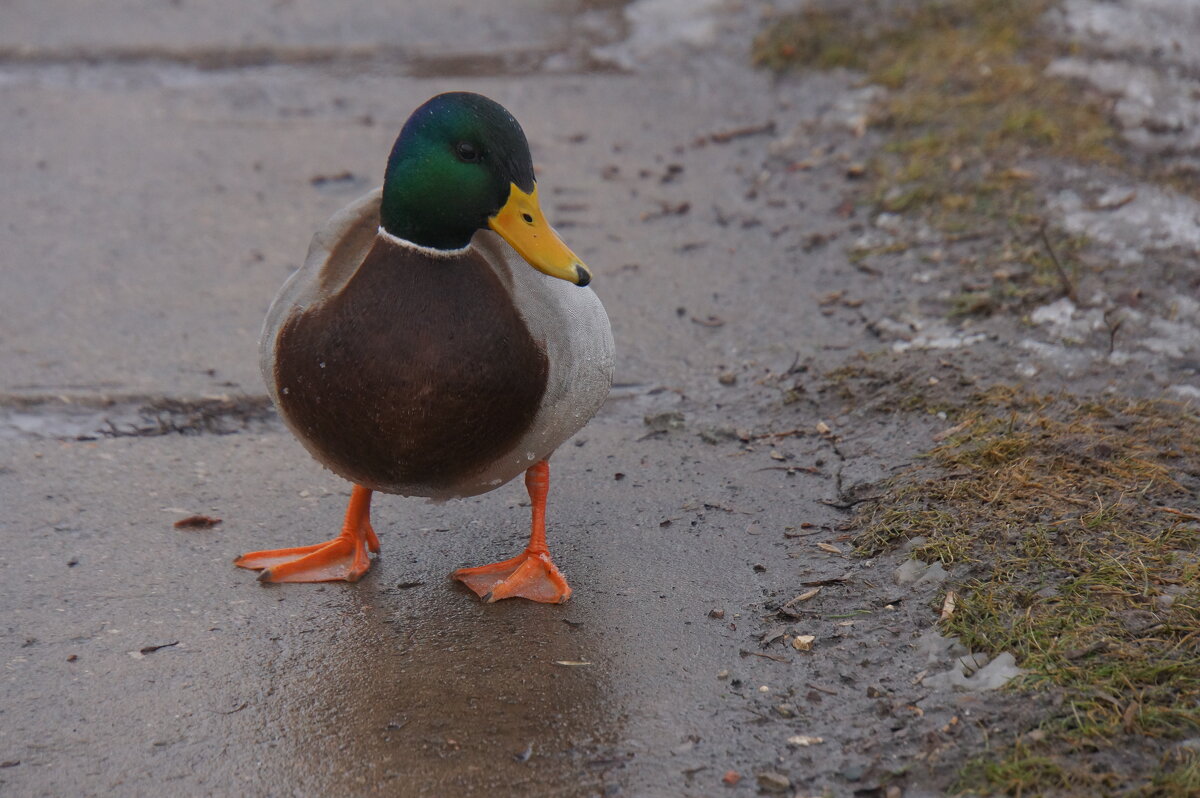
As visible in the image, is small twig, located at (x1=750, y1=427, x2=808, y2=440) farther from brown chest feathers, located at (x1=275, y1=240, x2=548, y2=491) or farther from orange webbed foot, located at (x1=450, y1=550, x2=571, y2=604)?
brown chest feathers, located at (x1=275, y1=240, x2=548, y2=491)

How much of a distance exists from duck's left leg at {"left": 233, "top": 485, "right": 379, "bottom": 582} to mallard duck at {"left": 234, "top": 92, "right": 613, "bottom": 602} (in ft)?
1.05

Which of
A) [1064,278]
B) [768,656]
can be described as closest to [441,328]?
[768,656]

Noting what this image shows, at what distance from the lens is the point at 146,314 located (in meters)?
4.64

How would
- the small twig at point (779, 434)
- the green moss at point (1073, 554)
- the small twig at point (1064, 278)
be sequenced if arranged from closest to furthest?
the green moss at point (1073, 554)
the small twig at point (779, 434)
the small twig at point (1064, 278)

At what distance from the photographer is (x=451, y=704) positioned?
8.94 feet

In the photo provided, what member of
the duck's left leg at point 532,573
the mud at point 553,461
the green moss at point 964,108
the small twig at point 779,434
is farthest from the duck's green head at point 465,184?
the green moss at point 964,108

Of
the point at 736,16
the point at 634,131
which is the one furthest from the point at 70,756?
the point at 736,16

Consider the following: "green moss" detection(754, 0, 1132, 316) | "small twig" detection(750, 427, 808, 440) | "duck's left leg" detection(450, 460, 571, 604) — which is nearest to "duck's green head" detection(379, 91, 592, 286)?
"duck's left leg" detection(450, 460, 571, 604)

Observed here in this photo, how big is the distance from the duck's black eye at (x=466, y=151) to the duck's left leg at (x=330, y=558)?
3.15ft

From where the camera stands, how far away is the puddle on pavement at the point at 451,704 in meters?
2.52

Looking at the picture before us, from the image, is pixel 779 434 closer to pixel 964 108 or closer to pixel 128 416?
pixel 128 416

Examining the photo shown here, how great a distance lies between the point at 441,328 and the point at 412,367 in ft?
0.36

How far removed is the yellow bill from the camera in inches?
111

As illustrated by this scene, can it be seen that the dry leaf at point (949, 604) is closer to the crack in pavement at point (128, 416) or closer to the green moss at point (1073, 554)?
the green moss at point (1073, 554)
